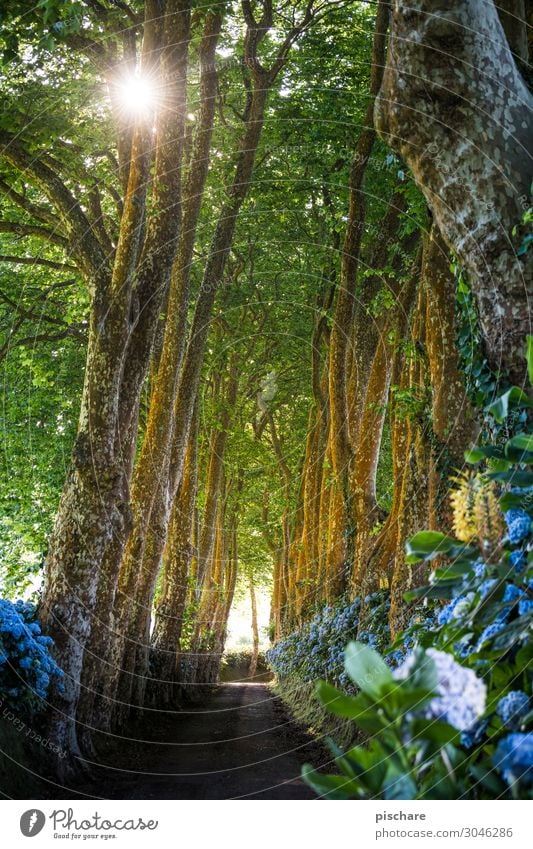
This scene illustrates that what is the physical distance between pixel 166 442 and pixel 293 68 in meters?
7.36

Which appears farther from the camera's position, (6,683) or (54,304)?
(54,304)

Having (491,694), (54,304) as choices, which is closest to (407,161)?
(491,694)

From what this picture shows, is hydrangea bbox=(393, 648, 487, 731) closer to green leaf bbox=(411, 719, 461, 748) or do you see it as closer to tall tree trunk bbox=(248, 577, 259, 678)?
green leaf bbox=(411, 719, 461, 748)

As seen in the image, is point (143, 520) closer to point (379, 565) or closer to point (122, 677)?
point (122, 677)

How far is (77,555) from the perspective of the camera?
689 cm

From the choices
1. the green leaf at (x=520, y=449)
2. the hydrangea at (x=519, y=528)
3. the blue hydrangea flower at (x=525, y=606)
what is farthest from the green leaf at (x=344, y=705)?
the green leaf at (x=520, y=449)

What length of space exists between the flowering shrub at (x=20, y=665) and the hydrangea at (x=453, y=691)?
15.9ft

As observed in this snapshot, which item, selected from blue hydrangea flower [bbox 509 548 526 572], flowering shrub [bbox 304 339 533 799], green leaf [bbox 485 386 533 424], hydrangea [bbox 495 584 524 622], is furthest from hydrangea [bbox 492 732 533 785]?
green leaf [bbox 485 386 533 424]

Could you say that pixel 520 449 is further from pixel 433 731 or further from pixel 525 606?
pixel 433 731

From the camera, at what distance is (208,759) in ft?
Result: 24.7

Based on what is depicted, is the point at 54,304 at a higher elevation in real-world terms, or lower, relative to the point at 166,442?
higher

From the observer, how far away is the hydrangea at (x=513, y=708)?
1810 mm

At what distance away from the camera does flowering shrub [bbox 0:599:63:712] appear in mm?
5887

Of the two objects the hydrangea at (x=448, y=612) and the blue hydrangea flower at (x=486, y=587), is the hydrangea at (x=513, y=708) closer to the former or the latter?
the blue hydrangea flower at (x=486, y=587)
